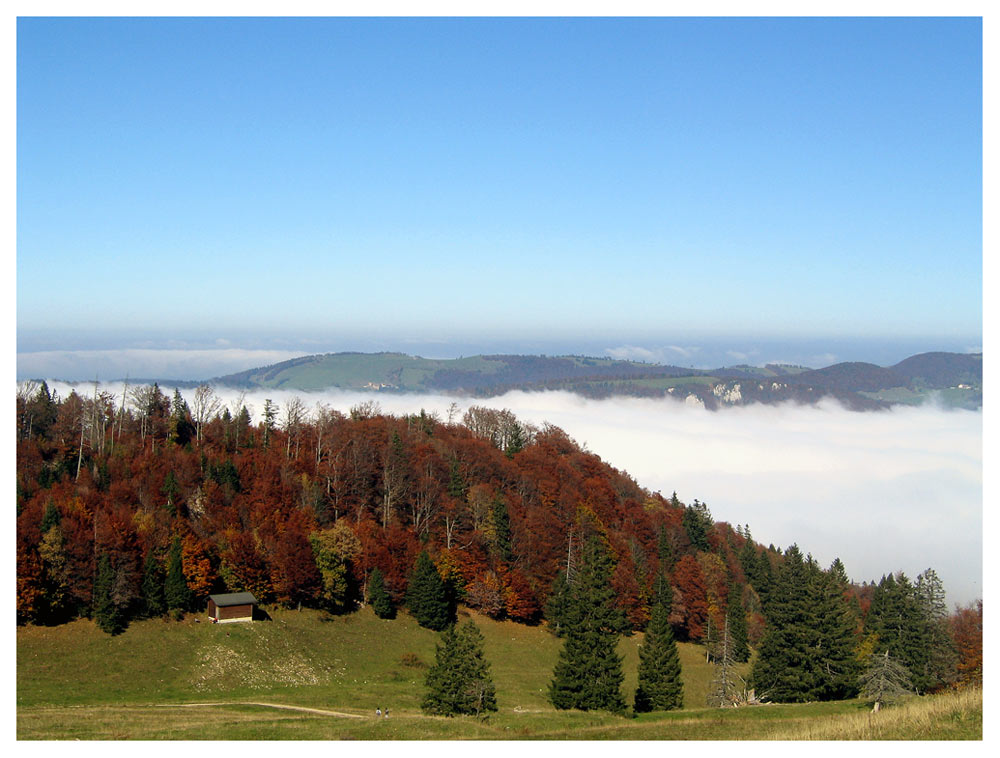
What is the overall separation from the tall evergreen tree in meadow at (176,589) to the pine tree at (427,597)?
47.9ft

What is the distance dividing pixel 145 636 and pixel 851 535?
468 feet

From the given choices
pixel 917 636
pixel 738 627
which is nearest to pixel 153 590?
pixel 738 627

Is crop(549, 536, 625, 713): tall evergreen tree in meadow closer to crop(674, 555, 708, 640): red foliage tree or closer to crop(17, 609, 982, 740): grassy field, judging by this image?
crop(17, 609, 982, 740): grassy field

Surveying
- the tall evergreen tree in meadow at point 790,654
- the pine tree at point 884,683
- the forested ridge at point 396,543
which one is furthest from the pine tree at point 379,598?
the pine tree at point 884,683

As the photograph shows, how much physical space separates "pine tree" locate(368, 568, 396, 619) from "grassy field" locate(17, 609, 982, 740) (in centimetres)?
66

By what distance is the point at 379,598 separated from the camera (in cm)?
5356

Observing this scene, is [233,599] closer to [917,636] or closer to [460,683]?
[460,683]

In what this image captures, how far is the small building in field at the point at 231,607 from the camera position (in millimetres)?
47375

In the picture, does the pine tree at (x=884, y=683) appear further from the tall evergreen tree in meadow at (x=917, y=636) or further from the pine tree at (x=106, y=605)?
the pine tree at (x=106, y=605)

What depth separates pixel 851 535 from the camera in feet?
509

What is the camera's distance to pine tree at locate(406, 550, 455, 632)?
175ft

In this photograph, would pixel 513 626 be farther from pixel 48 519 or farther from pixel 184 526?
pixel 48 519

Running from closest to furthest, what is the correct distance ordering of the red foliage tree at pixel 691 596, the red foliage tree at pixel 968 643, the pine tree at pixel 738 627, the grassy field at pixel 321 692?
the grassy field at pixel 321 692 → the red foliage tree at pixel 968 643 → the pine tree at pixel 738 627 → the red foliage tree at pixel 691 596

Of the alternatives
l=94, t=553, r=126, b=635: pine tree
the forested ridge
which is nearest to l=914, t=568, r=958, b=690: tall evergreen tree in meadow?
the forested ridge
